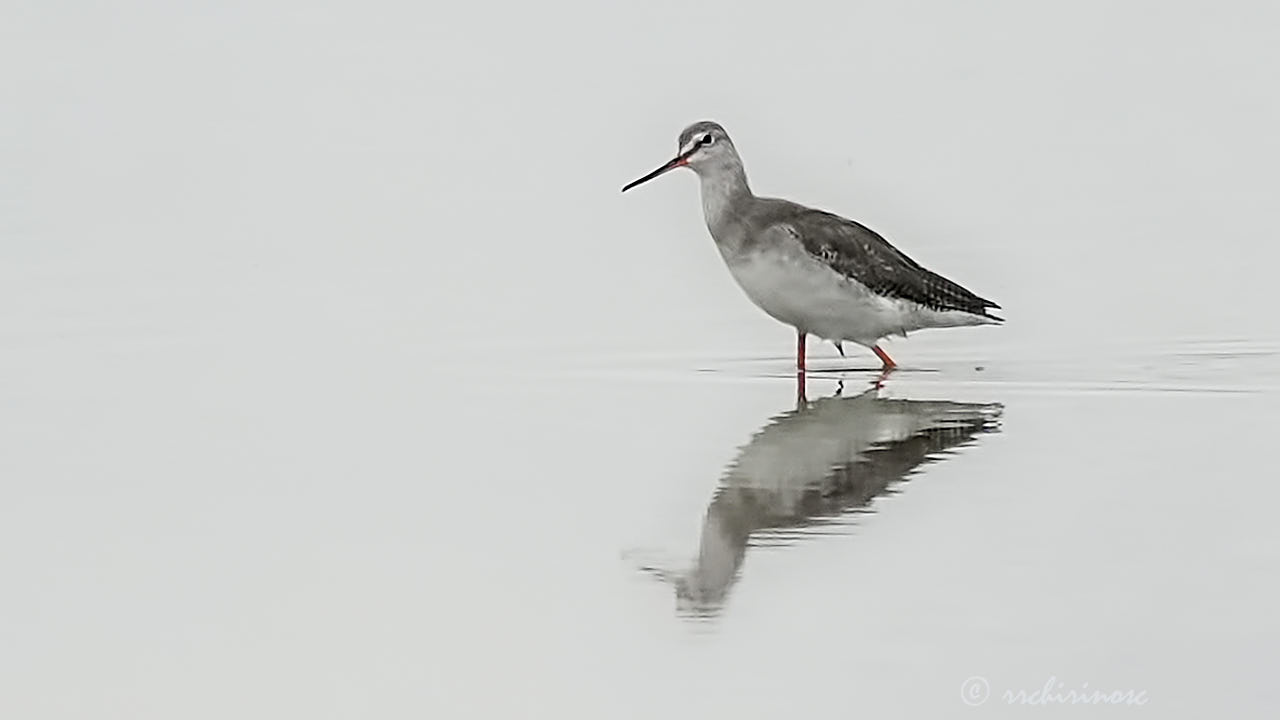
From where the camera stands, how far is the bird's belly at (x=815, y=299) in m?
9.84

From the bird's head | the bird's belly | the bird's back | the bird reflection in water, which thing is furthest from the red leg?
the bird's head

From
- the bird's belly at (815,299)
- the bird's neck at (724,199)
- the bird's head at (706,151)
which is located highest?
the bird's head at (706,151)

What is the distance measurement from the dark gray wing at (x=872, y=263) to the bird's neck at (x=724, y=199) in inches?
9.4

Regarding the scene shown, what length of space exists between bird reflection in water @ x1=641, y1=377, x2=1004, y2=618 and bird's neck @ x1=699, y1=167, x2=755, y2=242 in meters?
0.82

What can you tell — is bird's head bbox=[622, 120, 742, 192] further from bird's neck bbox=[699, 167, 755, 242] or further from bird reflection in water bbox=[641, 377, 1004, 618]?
bird reflection in water bbox=[641, 377, 1004, 618]

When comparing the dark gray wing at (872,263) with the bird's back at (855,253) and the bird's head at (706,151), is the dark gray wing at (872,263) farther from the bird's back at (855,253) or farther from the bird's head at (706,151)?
the bird's head at (706,151)

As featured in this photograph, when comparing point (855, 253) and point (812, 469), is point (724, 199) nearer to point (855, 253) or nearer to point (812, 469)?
point (855, 253)

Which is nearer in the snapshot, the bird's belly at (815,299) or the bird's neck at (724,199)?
the bird's belly at (815,299)

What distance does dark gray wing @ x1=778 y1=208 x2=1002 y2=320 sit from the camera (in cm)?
993

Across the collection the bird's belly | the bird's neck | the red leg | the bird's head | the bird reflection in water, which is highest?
the bird's head

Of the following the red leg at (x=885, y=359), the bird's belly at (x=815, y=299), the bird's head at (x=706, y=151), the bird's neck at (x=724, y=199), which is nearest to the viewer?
the bird's belly at (x=815, y=299)

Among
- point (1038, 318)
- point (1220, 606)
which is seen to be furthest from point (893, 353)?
point (1220, 606)

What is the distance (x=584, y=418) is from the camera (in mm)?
8672

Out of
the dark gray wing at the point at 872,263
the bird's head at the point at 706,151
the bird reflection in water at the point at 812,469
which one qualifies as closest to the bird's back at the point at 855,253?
the dark gray wing at the point at 872,263
